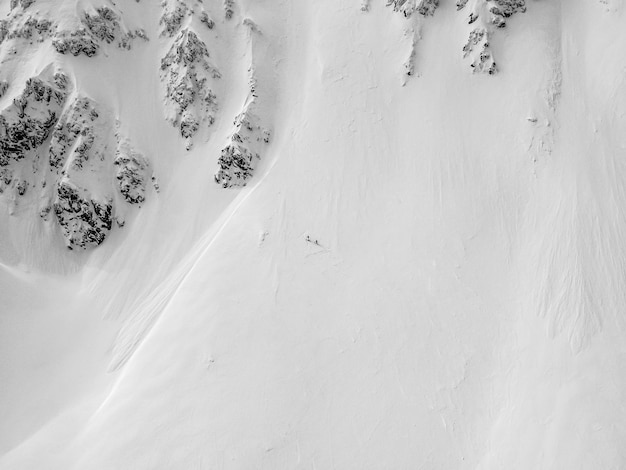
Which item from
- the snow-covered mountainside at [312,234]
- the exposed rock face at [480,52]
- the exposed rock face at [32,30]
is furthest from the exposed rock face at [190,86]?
the exposed rock face at [480,52]

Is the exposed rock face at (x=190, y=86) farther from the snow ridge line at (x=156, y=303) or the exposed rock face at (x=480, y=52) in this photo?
the exposed rock face at (x=480, y=52)

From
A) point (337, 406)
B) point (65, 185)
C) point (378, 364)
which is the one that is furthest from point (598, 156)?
point (65, 185)

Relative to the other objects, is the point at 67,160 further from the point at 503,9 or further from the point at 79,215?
the point at 503,9

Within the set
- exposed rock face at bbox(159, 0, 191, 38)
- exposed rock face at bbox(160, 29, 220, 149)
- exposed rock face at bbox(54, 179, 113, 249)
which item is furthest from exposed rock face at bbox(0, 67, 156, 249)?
exposed rock face at bbox(159, 0, 191, 38)

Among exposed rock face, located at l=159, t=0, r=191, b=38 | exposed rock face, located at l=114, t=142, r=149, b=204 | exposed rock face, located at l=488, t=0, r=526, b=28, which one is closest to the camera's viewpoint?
exposed rock face, located at l=488, t=0, r=526, b=28

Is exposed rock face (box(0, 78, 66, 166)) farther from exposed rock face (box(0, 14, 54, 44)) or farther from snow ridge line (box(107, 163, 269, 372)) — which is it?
snow ridge line (box(107, 163, 269, 372))

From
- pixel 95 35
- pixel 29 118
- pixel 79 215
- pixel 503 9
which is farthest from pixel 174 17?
A: pixel 503 9
